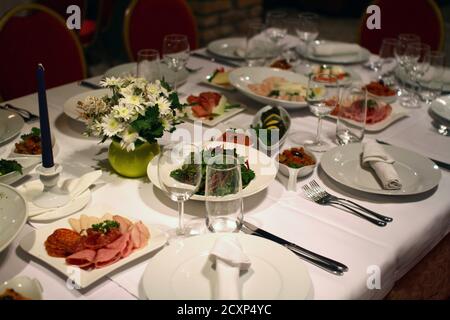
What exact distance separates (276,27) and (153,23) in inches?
28.3

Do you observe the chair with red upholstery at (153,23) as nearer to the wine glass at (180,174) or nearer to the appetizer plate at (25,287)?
the wine glass at (180,174)

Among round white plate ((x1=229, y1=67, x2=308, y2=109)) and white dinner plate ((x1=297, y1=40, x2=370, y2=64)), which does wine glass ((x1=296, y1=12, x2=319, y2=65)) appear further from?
round white plate ((x1=229, y1=67, x2=308, y2=109))

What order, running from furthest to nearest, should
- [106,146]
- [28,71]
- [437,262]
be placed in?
1. [28,71]
2. [106,146]
3. [437,262]

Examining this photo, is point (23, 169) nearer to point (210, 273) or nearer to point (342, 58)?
point (210, 273)

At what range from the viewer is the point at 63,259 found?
3.52 ft

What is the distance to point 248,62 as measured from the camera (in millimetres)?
2301

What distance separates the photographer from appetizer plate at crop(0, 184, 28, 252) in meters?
1.12

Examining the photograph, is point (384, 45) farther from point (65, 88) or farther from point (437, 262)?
point (65, 88)

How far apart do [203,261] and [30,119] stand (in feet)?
3.20

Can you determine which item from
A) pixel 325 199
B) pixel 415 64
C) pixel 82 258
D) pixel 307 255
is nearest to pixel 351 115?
pixel 325 199

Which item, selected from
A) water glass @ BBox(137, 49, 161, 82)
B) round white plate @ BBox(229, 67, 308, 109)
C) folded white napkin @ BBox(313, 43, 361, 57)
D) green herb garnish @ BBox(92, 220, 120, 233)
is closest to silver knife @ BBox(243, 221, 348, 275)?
green herb garnish @ BBox(92, 220, 120, 233)

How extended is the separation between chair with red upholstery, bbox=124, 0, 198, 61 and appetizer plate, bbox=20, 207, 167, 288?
1630mm

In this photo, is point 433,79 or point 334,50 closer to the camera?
point 433,79

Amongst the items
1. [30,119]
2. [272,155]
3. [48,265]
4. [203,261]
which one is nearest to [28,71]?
[30,119]
